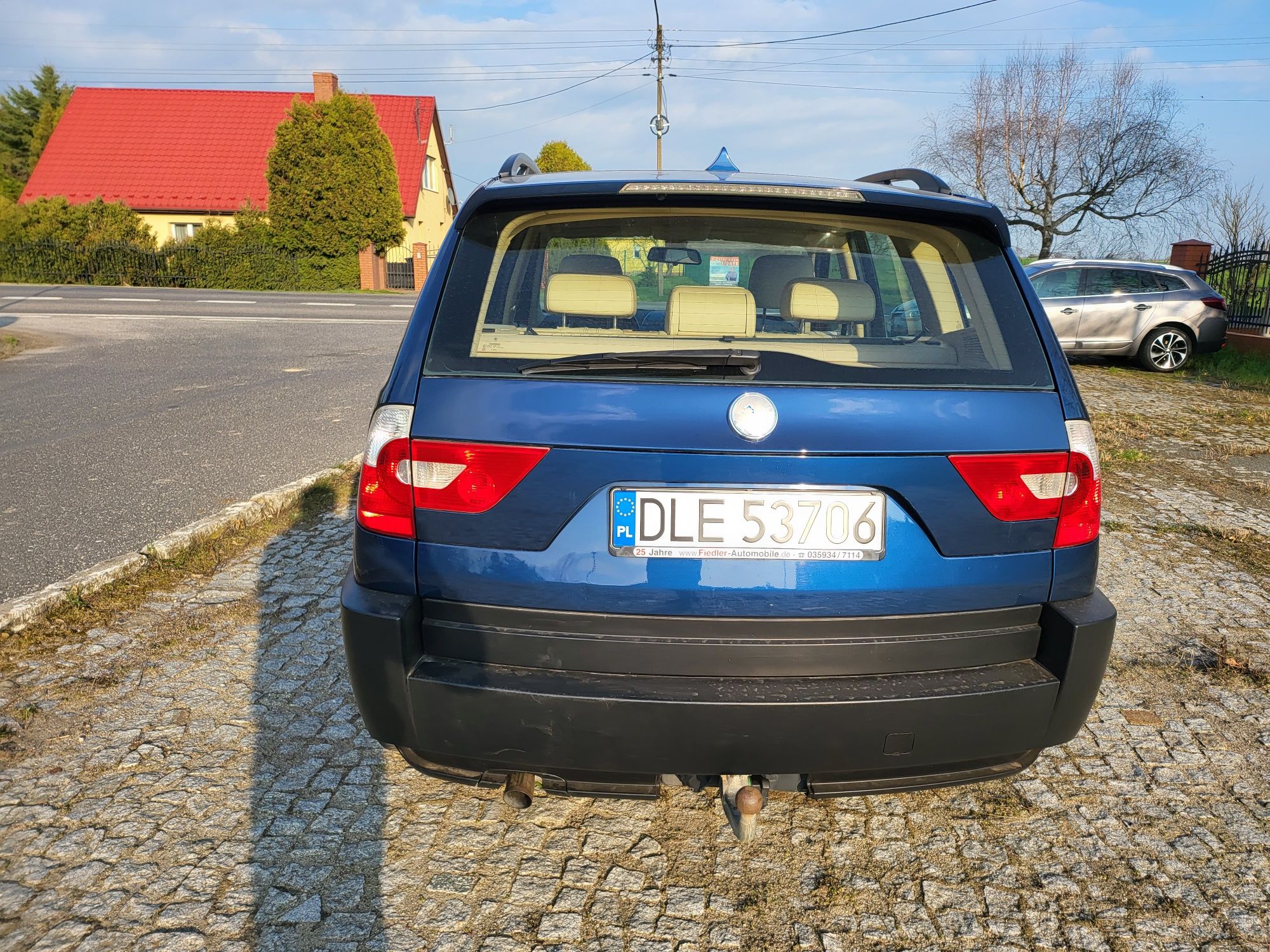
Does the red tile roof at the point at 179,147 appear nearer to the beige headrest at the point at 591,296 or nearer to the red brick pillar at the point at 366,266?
the red brick pillar at the point at 366,266

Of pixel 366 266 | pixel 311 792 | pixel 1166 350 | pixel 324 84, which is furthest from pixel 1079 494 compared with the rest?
pixel 324 84

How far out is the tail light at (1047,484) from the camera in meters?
2.13

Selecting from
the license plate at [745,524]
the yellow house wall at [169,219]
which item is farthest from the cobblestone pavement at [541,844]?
the yellow house wall at [169,219]

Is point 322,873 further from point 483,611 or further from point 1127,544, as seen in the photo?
point 1127,544

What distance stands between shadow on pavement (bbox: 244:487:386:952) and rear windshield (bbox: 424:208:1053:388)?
1359 mm

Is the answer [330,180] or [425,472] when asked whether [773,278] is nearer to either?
[425,472]

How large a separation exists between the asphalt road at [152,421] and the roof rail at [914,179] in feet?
13.2

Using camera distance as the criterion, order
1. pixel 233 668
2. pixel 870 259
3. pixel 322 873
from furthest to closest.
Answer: pixel 233 668, pixel 870 259, pixel 322 873

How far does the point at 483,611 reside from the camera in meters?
2.12

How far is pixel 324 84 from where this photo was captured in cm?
4181

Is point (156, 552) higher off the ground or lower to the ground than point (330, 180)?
lower

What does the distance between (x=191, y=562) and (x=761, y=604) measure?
3.75 m

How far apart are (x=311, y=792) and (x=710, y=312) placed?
6.04 feet

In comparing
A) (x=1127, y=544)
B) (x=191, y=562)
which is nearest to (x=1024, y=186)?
(x=1127, y=544)
